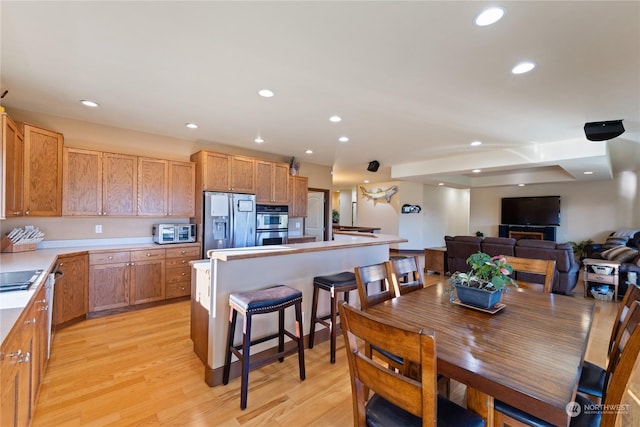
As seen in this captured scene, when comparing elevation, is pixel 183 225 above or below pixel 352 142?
below

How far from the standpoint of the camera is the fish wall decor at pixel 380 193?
9242mm

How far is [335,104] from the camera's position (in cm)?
297

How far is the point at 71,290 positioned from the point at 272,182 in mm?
3082

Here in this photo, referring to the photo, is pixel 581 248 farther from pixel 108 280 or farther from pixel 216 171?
pixel 108 280

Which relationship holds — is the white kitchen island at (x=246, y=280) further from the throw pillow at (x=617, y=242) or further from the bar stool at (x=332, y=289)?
the throw pillow at (x=617, y=242)

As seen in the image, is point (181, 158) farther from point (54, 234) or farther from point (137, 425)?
point (137, 425)

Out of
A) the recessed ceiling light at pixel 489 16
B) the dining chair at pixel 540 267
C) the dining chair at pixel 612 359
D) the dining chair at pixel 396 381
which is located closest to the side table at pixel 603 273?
the dining chair at pixel 540 267

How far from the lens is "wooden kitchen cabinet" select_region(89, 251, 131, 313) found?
3375mm

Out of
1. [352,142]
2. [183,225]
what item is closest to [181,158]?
[183,225]

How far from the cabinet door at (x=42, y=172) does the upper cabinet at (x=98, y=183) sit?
0.33ft

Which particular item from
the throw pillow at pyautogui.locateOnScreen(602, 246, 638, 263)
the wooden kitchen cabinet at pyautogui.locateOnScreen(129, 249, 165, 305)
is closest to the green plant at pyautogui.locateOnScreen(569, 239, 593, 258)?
the throw pillow at pyautogui.locateOnScreen(602, 246, 638, 263)

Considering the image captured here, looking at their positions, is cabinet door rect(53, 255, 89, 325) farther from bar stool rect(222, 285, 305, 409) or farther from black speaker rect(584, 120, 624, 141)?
black speaker rect(584, 120, 624, 141)

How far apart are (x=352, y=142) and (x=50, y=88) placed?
3642mm

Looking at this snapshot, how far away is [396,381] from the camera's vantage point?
102 cm
